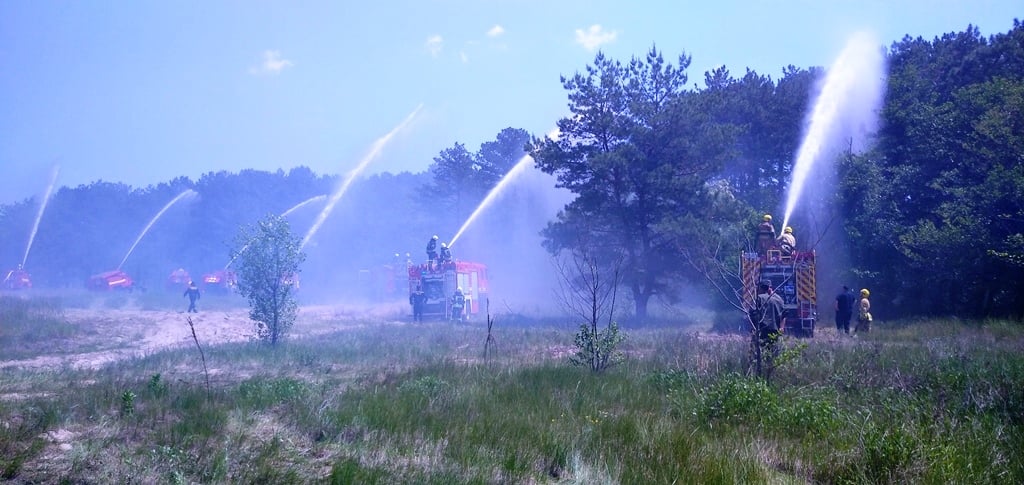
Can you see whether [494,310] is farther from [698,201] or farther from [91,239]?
[91,239]

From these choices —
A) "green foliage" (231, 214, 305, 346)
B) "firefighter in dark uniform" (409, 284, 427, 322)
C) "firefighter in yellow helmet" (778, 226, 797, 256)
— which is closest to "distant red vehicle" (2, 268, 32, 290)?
"firefighter in dark uniform" (409, 284, 427, 322)

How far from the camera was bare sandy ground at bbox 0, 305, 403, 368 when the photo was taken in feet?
64.1

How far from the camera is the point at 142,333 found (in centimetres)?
2659

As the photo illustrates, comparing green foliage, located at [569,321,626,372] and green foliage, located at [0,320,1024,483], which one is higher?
green foliage, located at [569,321,626,372]

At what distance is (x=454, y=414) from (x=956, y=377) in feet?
20.6

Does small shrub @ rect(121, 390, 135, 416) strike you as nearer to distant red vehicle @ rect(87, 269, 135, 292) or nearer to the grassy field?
the grassy field

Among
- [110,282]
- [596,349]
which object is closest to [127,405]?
[596,349]

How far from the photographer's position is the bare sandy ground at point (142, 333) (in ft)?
64.1

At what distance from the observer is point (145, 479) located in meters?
6.20

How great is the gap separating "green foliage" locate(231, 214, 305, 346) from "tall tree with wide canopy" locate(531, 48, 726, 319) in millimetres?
13113

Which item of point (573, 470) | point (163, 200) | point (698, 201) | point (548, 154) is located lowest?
point (573, 470)

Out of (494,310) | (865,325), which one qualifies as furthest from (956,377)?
(494,310)

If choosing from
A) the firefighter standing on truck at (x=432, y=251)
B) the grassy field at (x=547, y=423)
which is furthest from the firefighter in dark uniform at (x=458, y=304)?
the grassy field at (x=547, y=423)

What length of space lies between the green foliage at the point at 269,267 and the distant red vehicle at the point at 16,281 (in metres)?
45.5
